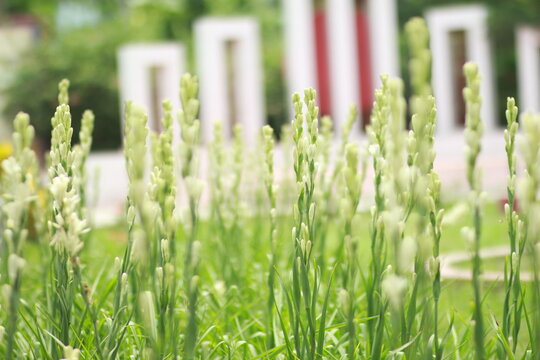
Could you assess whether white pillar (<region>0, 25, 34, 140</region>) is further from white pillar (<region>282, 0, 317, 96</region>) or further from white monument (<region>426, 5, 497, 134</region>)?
white monument (<region>426, 5, 497, 134</region>)

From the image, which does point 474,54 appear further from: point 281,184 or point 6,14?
point 6,14

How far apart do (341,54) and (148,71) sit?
2.29 meters

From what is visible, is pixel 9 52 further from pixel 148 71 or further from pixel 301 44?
pixel 301 44

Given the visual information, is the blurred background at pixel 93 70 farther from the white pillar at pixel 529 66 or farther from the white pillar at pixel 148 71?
the white pillar at pixel 148 71

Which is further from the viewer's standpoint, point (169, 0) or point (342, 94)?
point (169, 0)

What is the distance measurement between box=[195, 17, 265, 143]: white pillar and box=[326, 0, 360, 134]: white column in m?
0.85

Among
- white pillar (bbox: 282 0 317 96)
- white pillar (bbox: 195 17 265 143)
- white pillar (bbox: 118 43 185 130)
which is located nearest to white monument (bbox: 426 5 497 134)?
white pillar (bbox: 282 0 317 96)

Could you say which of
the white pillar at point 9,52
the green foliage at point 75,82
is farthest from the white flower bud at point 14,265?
the white pillar at point 9,52

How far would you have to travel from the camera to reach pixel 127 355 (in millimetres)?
1815

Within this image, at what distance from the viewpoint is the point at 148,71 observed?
33.5 ft

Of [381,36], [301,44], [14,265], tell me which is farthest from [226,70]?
[14,265]

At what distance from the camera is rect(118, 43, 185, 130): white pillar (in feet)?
32.2

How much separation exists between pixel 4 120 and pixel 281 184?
12142 mm

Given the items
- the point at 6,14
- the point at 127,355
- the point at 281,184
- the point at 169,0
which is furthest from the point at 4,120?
the point at 127,355
